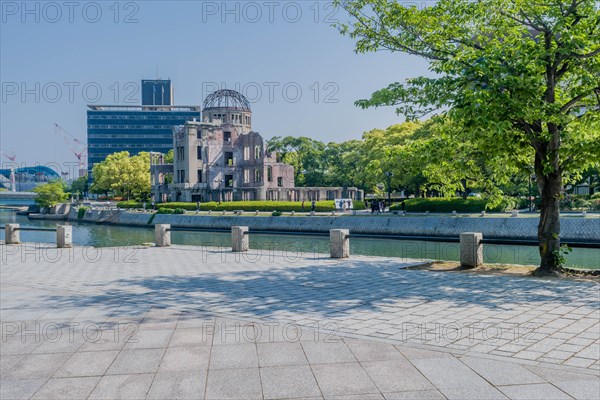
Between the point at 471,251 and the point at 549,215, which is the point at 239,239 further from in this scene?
the point at 549,215

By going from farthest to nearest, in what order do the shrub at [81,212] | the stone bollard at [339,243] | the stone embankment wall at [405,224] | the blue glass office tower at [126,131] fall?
the blue glass office tower at [126,131]
the shrub at [81,212]
the stone embankment wall at [405,224]
the stone bollard at [339,243]

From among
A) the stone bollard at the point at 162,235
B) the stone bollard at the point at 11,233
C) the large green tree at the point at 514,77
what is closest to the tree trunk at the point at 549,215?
the large green tree at the point at 514,77

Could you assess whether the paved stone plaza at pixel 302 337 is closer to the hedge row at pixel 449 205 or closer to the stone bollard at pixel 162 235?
the stone bollard at pixel 162 235

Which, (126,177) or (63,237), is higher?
(126,177)

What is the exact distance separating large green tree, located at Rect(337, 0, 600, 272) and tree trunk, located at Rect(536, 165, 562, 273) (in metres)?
0.02

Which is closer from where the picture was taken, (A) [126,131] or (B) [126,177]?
(B) [126,177]

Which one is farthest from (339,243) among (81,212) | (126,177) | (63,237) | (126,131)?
(126,131)

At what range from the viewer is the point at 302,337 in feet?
23.6

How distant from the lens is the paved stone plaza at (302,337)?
17.7 feet

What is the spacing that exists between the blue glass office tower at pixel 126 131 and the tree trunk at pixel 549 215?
151772 mm

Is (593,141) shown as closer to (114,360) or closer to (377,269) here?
(377,269)

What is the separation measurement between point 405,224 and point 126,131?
440 feet

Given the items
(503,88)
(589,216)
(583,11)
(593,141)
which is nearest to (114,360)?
(503,88)

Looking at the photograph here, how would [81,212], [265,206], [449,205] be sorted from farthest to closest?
1. [81,212]
2. [265,206]
3. [449,205]
